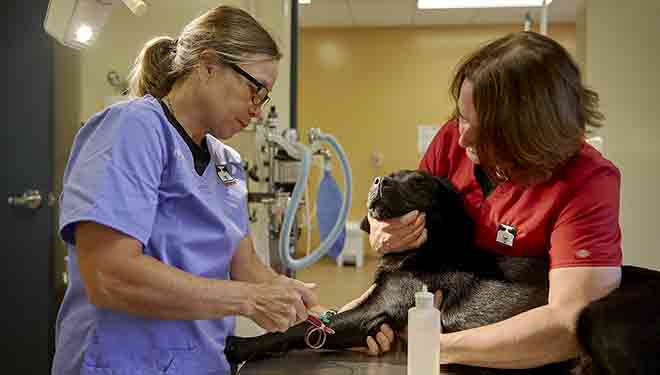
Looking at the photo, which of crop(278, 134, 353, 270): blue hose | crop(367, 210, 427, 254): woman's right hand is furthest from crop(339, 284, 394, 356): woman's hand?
crop(278, 134, 353, 270): blue hose

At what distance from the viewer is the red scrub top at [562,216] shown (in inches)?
38.4

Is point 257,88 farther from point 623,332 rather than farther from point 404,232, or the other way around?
point 623,332

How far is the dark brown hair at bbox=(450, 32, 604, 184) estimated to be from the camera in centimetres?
101

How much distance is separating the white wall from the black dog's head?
1682 mm

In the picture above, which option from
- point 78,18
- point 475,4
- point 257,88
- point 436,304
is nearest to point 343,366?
point 436,304

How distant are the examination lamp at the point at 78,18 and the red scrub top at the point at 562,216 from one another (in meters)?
0.81

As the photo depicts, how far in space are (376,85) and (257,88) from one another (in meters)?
5.01

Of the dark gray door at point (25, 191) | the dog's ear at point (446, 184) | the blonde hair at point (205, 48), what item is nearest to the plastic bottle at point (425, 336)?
the dog's ear at point (446, 184)

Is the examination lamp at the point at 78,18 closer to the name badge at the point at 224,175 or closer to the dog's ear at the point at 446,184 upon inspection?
the name badge at the point at 224,175

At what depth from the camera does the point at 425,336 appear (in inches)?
33.9

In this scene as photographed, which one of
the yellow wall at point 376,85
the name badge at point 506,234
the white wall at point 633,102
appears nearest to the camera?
the name badge at point 506,234

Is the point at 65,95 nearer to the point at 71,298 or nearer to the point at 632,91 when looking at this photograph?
the point at 71,298

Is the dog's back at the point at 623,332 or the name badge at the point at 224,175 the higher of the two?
the name badge at the point at 224,175

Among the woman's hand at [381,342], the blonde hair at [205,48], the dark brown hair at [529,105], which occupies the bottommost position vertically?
the woman's hand at [381,342]
